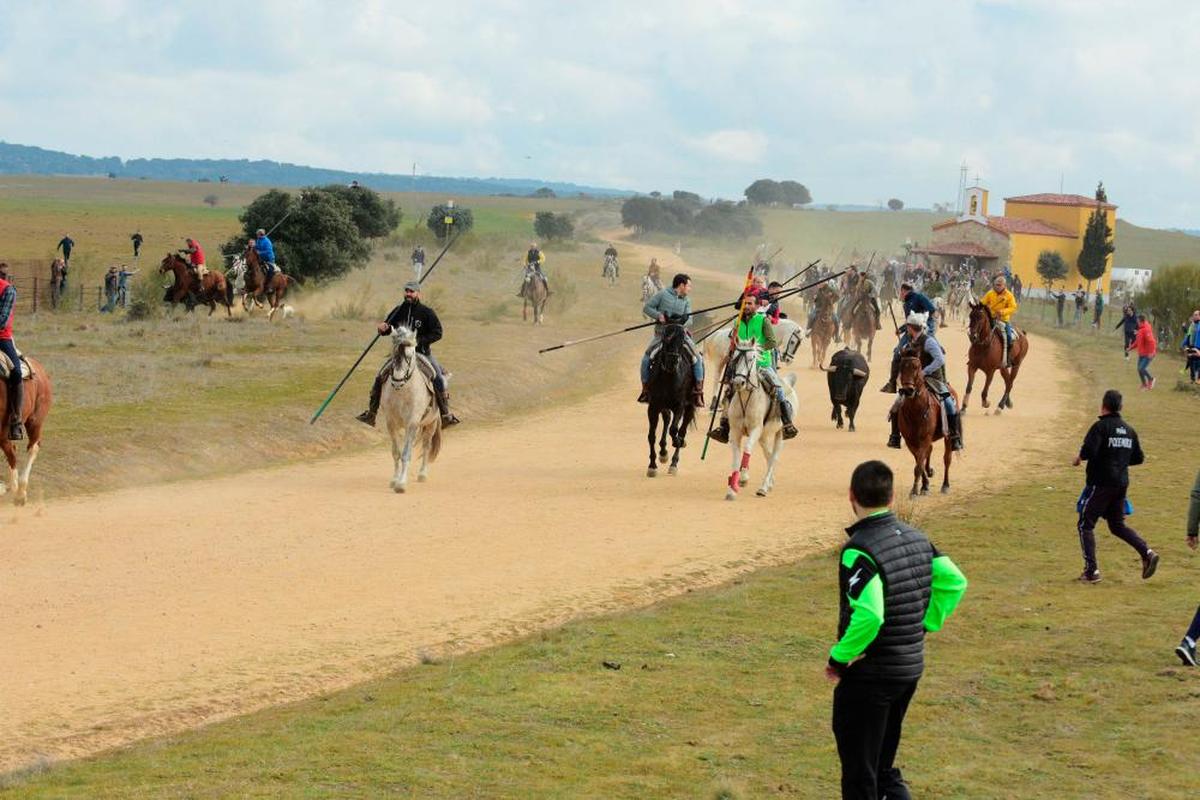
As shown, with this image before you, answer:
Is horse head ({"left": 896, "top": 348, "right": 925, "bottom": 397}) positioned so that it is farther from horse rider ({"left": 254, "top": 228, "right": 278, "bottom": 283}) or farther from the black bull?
horse rider ({"left": 254, "top": 228, "right": 278, "bottom": 283})

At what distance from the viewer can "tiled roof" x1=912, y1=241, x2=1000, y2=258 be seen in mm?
94500

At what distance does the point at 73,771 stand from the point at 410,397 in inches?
407

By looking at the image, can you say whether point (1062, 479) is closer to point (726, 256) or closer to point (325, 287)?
point (325, 287)

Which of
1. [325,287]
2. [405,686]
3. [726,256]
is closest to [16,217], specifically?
[726,256]

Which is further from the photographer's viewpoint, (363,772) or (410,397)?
(410,397)

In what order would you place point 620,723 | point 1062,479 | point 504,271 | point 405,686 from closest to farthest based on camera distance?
point 620,723
point 405,686
point 1062,479
point 504,271

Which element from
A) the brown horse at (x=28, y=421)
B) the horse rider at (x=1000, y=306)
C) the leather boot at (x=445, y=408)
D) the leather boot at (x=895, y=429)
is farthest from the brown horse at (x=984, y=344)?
the brown horse at (x=28, y=421)

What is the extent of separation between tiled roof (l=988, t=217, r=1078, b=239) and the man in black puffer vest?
92.1 meters

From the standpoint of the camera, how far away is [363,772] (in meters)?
8.62

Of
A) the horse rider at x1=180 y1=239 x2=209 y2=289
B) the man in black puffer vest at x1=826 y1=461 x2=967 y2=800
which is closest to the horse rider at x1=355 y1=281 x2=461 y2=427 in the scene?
the man in black puffer vest at x1=826 y1=461 x2=967 y2=800

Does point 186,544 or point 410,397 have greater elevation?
point 410,397

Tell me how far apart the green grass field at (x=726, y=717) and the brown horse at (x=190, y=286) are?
2734 cm

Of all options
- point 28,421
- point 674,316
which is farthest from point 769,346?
point 28,421

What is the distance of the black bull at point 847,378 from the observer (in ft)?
83.3
